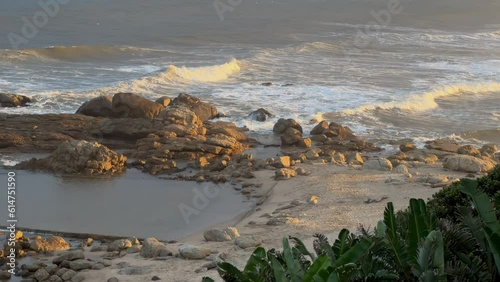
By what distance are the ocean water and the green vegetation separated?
1357 centimetres

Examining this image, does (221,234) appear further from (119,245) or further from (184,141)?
(184,141)

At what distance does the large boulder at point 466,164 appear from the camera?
17.0 m

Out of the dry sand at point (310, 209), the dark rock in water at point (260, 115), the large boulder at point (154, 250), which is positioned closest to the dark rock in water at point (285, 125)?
the dark rock in water at point (260, 115)

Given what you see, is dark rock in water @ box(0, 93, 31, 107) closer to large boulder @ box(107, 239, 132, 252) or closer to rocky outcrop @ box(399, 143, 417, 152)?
rocky outcrop @ box(399, 143, 417, 152)

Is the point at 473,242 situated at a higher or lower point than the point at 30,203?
higher

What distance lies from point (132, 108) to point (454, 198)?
1213 cm

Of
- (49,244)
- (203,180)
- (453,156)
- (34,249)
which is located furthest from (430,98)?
(34,249)

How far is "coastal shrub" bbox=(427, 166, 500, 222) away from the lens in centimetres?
930

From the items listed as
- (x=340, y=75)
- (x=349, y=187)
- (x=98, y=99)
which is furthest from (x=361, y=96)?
(x=349, y=187)

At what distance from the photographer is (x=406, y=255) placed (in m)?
7.18

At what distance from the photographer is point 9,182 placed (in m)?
16.1

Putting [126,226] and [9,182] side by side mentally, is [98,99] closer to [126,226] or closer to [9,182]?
[9,182]

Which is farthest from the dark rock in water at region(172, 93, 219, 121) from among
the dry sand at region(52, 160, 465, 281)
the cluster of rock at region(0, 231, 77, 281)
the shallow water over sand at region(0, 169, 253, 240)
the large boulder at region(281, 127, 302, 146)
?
the cluster of rock at region(0, 231, 77, 281)

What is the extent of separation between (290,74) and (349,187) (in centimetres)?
1456
